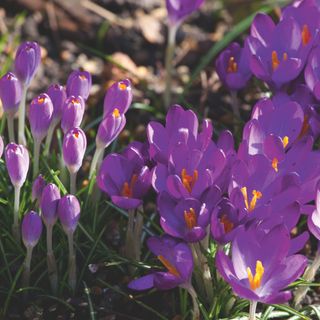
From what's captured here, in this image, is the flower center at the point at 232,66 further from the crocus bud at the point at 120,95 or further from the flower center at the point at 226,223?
the flower center at the point at 226,223

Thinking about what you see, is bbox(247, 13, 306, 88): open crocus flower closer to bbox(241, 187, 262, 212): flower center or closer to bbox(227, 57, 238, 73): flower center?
bbox(227, 57, 238, 73): flower center

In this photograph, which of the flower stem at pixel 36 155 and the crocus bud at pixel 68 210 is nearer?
the crocus bud at pixel 68 210

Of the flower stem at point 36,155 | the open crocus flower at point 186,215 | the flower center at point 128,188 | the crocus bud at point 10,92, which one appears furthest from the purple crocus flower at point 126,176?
the crocus bud at point 10,92

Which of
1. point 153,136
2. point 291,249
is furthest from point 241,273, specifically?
point 153,136

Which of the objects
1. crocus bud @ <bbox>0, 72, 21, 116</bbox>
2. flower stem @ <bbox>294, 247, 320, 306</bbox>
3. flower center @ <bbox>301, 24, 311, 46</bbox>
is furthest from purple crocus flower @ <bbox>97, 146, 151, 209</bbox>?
flower center @ <bbox>301, 24, 311, 46</bbox>

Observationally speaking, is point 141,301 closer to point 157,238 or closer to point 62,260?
point 62,260

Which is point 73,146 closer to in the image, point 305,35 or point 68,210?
point 68,210
